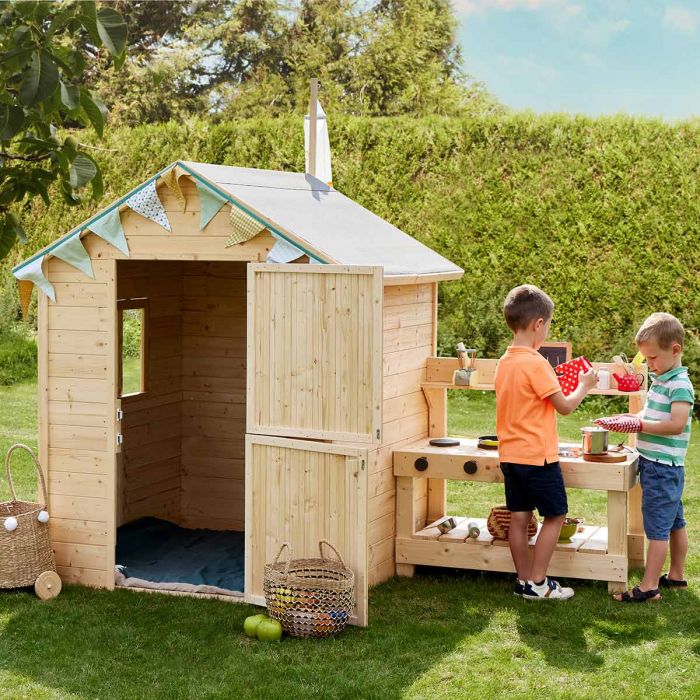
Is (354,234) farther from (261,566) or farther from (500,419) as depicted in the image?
(261,566)

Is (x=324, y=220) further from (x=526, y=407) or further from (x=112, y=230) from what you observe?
(x=526, y=407)

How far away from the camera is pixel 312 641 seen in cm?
573

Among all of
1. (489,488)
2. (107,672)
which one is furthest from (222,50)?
(107,672)

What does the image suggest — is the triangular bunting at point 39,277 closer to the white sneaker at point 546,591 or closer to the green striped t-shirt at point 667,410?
the white sneaker at point 546,591

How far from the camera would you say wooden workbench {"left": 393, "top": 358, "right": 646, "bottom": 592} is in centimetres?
654

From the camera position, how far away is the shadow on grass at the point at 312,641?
522cm

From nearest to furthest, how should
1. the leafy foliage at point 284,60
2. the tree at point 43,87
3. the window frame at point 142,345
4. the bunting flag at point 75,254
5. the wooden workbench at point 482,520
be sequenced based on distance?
the tree at point 43,87 → the wooden workbench at point 482,520 → the bunting flag at point 75,254 → the window frame at point 142,345 → the leafy foliage at point 284,60

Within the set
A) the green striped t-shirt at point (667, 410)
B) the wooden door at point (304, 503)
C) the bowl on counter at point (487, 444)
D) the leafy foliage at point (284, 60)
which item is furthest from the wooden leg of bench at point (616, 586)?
the leafy foliage at point (284, 60)

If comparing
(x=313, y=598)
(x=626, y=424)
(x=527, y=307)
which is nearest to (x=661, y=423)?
(x=626, y=424)

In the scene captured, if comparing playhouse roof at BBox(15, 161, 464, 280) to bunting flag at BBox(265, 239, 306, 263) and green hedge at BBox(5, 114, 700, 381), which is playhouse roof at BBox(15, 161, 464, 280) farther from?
green hedge at BBox(5, 114, 700, 381)

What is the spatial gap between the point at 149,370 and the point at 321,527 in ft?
10.1

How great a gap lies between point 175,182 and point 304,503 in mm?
2015

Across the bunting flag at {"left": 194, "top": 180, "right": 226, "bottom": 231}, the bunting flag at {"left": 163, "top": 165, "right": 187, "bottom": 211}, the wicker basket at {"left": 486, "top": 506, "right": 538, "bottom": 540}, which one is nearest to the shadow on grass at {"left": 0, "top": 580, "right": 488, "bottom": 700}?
the wicker basket at {"left": 486, "top": 506, "right": 538, "bottom": 540}

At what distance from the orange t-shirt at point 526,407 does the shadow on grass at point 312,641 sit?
908 millimetres
